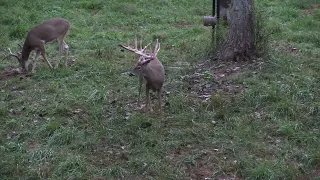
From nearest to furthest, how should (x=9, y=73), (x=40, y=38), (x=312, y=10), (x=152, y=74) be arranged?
(x=152, y=74), (x=9, y=73), (x=40, y=38), (x=312, y=10)

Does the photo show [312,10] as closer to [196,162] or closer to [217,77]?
[217,77]

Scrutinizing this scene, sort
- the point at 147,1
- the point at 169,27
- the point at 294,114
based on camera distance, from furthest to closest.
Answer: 1. the point at 147,1
2. the point at 169,27
3. the point at 294,114

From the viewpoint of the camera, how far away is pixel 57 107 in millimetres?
8109

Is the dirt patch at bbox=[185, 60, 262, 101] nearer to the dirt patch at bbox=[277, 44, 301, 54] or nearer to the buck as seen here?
the dirt patch at bbox=[277, 44, 301, 54]

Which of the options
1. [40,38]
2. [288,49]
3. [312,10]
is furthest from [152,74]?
[312,10]

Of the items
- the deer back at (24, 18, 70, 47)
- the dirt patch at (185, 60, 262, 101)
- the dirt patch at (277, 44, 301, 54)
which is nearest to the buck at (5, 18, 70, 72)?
the deer back at (24, 18, 70, 47)

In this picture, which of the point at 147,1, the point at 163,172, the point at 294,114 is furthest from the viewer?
the point at 147,1

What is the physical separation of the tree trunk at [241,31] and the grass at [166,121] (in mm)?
366

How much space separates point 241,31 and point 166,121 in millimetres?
2893

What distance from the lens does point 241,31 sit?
9898 millimetres

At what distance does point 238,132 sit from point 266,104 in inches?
40.2

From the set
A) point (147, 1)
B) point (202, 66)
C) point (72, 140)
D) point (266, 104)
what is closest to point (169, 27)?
point (147, 1)

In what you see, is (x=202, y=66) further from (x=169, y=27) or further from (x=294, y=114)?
(x=169, y=27)

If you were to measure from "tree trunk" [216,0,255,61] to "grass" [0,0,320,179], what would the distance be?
0.37m
